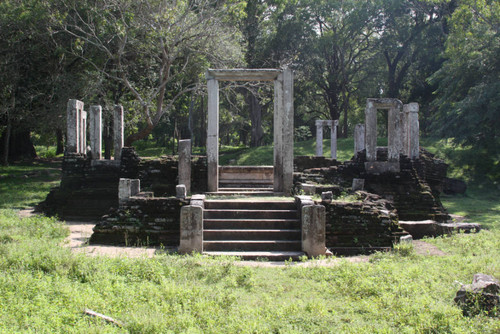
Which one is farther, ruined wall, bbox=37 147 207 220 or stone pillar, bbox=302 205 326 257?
ruined wall, bbox=37 147 207 220

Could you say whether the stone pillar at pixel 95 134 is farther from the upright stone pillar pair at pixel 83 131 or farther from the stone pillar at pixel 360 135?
the stone pillar at pixel 360 135

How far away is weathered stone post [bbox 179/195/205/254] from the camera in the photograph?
867cm

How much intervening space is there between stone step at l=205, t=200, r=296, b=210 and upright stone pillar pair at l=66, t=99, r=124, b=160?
6647 millimetres

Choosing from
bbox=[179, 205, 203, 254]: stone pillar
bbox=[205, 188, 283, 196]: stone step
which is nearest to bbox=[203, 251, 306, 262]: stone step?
bbox=[179, 205, 203, 254]: stone pillar

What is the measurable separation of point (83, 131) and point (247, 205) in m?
8.73

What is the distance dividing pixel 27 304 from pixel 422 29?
29.8 meters

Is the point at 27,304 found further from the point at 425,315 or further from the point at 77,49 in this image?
the point at 77,49

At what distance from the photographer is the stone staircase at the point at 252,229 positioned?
29.0ft

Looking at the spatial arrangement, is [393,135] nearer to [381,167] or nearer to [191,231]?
[381,167]

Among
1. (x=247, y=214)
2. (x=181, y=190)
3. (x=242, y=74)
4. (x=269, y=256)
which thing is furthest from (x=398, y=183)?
(x=181, y=190)

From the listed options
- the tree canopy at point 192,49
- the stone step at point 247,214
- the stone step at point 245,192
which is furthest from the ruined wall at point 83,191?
the stone step at point 247,214

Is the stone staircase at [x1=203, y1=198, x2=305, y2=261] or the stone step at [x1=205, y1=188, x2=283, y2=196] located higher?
the stone step at [x1=205, y1=188, x2=283, y2=196]

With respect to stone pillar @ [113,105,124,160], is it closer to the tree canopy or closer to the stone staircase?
the tree canopy

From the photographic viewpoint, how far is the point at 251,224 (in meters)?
9.53
